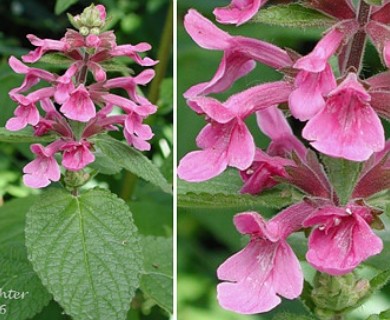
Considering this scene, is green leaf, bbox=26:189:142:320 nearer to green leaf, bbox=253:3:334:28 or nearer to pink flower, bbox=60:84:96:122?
pink flower, bbox=60:84:96:122

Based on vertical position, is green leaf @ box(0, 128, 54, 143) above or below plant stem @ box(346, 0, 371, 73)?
below

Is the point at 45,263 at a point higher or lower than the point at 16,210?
higher

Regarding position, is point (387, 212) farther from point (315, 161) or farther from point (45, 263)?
point (45, 263)

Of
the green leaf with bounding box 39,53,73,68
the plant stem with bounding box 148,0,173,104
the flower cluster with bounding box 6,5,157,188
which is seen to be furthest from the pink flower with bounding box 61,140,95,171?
the plant stem with bounding box 148,0,173,104

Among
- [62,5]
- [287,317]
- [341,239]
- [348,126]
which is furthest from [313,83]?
[62,5]

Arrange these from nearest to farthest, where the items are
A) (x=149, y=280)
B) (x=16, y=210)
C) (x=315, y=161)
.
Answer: (x=315, y=161)
(x=149, y=280)
(x=16, y=210)

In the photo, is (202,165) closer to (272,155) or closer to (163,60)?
(272,155)

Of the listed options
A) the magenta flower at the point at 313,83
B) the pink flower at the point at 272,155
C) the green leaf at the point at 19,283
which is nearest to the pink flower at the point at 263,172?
the pink flower at the point at 272,155

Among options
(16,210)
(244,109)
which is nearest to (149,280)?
(16,210)

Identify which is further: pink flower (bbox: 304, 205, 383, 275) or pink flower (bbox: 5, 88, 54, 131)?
pink flower (bbox: 5, 88, 54, 131)
